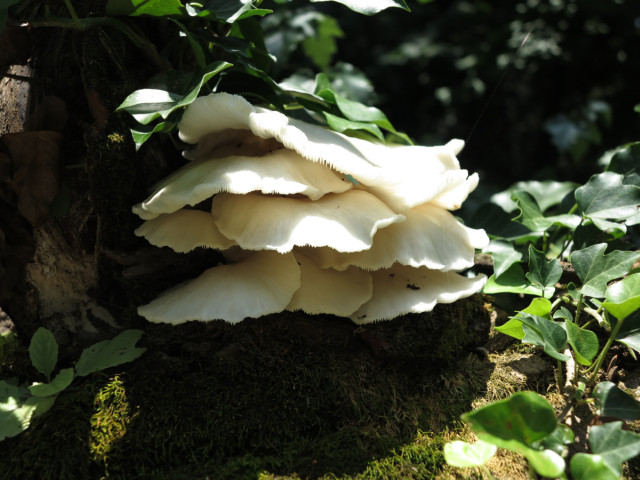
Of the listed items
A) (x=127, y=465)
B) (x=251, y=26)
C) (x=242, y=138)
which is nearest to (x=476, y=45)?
(x=251, y=26)

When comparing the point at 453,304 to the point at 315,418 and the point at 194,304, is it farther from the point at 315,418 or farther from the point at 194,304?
the point at 194,304

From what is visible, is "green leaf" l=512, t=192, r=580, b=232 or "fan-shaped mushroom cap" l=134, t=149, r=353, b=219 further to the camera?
"green leaf" l=512, t=192, r=580, b=232

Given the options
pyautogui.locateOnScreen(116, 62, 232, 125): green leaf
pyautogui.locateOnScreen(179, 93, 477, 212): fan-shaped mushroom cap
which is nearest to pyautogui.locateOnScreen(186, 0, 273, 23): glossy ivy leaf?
pyautogui.locateOnScreen(116, 62, 232, 125): green leaf

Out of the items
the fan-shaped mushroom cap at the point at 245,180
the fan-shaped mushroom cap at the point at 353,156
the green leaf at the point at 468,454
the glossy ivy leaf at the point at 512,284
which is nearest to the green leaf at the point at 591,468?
the green leaf at the point at 468,454

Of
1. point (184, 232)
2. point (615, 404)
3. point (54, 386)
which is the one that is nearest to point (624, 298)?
point (615, 404)

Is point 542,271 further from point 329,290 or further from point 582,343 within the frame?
point 329,290

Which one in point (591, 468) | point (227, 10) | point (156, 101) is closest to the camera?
point (591, 468)

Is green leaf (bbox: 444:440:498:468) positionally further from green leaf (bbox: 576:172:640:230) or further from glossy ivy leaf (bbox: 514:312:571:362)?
green leaf (bbox: 576:172:640:230)
